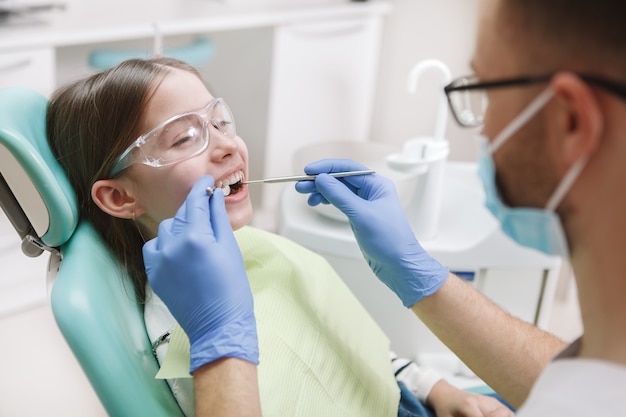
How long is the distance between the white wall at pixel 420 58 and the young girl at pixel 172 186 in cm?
183

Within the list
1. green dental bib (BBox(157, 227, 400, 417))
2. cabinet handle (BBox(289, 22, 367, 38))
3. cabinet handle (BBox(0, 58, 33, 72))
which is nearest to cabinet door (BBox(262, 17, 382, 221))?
cabinet handle (BBox(289, 22, 367, 38))

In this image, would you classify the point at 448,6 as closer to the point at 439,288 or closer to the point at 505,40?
the point at 439,288

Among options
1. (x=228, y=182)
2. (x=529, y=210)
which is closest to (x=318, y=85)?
(x=228, y=182)

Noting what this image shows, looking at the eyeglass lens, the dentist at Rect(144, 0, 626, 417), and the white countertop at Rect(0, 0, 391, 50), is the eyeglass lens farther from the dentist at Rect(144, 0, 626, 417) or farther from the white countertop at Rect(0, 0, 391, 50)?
the white countertop at Rect(0, 0, 391, 50)

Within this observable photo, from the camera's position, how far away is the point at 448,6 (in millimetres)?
3096

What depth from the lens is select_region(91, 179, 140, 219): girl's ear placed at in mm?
1391

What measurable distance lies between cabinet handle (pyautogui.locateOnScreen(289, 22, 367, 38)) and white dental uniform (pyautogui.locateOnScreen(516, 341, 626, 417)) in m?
2.15

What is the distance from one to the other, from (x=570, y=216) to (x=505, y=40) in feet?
0.76

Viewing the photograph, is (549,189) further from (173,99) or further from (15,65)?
(15,65)

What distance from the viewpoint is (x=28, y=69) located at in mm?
2336

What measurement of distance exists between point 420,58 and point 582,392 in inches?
96.1

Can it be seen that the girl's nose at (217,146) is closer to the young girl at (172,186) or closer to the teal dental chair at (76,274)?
the young girl at (172,186)

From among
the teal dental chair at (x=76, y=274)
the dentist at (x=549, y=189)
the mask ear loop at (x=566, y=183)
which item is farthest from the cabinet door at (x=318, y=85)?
the mask ear loop at (x=566, y=183)

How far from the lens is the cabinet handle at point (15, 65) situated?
227cm
